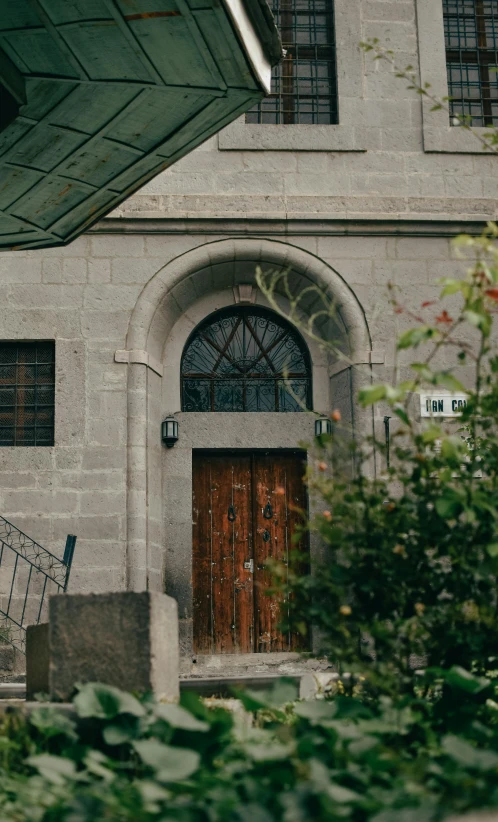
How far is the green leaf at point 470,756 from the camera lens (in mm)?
2625

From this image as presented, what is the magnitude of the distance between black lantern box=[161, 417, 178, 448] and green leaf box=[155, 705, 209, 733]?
273 inches

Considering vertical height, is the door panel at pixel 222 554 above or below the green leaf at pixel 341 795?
above

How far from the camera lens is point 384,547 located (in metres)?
3.71

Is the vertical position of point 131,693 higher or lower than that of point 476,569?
lower

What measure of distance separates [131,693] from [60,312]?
6.81 metres

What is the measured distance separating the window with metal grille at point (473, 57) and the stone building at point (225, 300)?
351 mm

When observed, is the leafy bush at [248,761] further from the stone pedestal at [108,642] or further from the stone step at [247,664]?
the stone step at [247,664]

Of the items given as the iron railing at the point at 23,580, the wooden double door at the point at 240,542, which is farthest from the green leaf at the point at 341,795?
the wooden double door at the point at 240,542

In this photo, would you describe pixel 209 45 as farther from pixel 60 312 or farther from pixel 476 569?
pixel 60 312

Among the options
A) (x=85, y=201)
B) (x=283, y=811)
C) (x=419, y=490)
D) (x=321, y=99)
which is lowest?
(x=283, y=811)

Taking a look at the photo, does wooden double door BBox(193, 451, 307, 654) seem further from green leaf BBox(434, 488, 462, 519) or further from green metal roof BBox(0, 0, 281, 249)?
green leaf BBox(434, 488, 462, 519)

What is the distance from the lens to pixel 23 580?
952 cm

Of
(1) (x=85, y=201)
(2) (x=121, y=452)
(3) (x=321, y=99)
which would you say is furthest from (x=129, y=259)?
(1) (x=85, y=201)

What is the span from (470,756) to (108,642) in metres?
1.74
